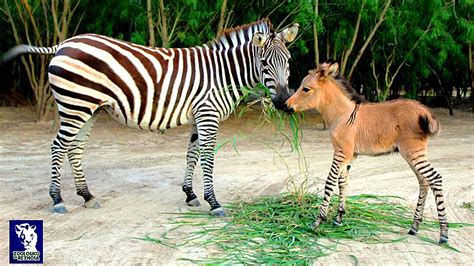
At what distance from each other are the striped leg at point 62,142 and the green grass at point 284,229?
1.42 meters

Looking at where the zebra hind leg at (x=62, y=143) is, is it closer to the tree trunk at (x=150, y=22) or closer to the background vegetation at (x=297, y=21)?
the background vegetation at (x=297, y=21)

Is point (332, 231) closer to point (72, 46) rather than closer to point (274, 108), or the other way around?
point (274, 108)

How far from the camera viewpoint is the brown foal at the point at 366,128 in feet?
17.1

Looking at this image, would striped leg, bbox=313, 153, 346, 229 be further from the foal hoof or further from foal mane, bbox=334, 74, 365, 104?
the foal hoof

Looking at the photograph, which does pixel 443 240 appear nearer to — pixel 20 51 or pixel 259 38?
pixel 259 38

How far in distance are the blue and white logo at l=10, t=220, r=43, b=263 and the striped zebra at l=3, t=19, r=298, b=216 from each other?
91cm

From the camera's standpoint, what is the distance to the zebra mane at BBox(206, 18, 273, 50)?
6.89 m

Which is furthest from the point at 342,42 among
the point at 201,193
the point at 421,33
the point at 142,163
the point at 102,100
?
the point at 102,100

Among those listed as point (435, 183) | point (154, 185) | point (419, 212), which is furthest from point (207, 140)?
point (435, 183)

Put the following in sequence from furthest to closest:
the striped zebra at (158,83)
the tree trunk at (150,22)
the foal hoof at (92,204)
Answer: the tree trunk at (150,22) → the foal hoof at (92,204) → the striped zebra at (158,83)

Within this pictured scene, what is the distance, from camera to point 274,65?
643 cm

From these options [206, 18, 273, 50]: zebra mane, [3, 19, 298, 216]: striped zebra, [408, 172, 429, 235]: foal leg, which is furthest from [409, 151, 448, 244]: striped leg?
[206, 18, 273, 50]: zebra mane

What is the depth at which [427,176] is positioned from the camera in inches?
204

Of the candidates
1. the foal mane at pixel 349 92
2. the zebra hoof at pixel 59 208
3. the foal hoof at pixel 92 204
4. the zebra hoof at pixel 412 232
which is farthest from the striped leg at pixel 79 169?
the zebra hoof at pixel 412 232
